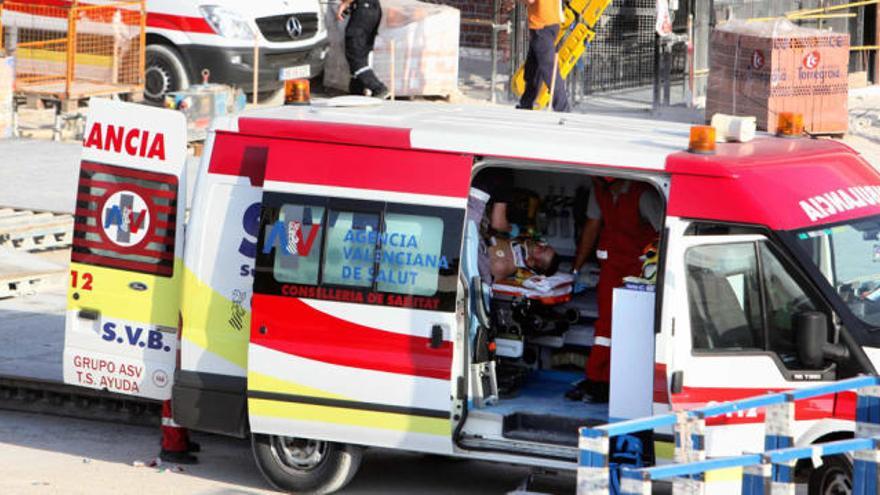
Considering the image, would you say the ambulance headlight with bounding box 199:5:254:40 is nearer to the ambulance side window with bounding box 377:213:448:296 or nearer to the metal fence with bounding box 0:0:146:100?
the metal fence with bounding box 0:0:146:100

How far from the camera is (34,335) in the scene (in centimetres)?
Answer: 1326

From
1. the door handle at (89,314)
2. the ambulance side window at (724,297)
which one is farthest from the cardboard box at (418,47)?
the ambulance side window at (724,297)

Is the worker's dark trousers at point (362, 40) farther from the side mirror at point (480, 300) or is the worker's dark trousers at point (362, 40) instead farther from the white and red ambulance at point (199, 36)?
the side mirror at point (480, 300)

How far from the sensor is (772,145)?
9633 mm

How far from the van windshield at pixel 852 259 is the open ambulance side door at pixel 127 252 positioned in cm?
362

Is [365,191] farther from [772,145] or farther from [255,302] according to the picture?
Result: [772,145]

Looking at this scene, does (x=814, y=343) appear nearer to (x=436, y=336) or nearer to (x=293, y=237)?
(x=436, y=336)

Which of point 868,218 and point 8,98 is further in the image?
point 8,98

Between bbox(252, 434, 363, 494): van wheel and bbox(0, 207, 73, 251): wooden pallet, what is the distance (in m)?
6.71

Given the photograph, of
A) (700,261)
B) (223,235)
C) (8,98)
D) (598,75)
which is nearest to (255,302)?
(223,235)

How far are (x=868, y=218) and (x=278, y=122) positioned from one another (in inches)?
Answer: 127

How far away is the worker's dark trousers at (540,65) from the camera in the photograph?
18625 mm

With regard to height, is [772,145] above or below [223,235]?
above

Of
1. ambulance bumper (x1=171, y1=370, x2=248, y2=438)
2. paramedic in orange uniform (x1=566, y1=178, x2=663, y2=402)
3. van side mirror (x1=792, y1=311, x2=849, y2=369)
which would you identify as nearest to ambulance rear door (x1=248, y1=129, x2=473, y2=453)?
ambulance bumper (x1=171, y1=370, x2=248, y2=438)
